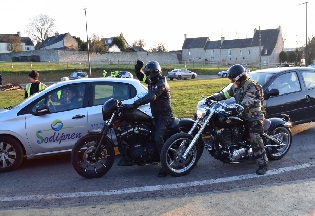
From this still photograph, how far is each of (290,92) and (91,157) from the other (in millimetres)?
5088

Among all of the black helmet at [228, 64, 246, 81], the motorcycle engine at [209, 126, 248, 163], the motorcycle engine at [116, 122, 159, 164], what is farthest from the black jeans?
the black helmet at [228, 64, 246, 81]

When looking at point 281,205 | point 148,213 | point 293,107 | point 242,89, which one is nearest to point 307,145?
point 293,107

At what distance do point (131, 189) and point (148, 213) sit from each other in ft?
3.05

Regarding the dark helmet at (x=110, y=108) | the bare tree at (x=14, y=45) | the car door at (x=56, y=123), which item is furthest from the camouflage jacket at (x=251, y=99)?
the bare tree at (x=14, y=45)

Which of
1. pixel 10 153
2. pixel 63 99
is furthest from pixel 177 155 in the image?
pixel 10 153

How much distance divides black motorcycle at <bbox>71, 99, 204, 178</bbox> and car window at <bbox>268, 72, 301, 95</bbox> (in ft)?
11.5

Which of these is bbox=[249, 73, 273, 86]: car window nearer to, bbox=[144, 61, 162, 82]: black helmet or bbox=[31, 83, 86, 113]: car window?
bbox=[144, 61, 162, 82]: black helmet

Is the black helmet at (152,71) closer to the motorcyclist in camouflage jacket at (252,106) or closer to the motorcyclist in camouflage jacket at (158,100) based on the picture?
the motorcyclist in camouflage jacket at (158,100)

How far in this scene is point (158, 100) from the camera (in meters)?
5.95

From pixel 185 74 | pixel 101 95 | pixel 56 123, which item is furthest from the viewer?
pixel 185 74

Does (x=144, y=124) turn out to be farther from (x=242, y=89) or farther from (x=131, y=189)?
(x=242, y=89)

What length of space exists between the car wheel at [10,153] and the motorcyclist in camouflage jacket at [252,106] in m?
3.85

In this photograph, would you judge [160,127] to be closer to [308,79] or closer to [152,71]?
[152,71]

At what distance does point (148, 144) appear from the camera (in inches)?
231
